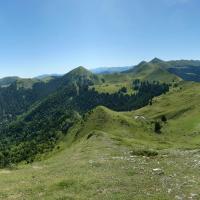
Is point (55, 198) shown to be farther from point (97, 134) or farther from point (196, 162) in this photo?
point (97, 134)

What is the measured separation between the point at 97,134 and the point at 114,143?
1536 cm

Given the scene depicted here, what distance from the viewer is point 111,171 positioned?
38625 mm

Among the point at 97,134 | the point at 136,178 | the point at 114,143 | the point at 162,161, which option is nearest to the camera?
the point at 136,178

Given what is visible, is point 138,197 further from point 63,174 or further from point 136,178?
point 63,174

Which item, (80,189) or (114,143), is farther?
(114,143)

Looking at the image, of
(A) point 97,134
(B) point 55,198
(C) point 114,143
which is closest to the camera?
(B) point 55,198

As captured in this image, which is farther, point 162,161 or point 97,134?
point 97,134

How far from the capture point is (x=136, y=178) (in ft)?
112

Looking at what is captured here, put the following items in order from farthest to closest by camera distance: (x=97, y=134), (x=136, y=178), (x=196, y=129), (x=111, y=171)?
(x=196, y=129)
(x=97, y=134)
(x=111, y=171)
(x=136, y=178)

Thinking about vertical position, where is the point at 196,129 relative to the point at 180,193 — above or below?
below

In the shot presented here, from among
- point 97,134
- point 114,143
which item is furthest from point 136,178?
point 97,134

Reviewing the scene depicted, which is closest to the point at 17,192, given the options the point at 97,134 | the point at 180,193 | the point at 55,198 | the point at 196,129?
the point at 55,198

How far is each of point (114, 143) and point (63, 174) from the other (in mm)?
31013

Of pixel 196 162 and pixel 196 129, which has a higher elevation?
pixel 196 162
